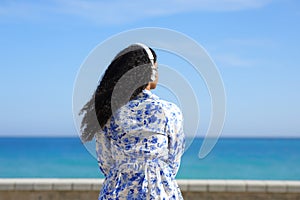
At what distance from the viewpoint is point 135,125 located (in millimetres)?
3627

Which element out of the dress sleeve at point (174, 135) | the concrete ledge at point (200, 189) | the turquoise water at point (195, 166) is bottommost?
the turquoise water at point (195, 166)

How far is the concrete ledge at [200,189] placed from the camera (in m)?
6.94

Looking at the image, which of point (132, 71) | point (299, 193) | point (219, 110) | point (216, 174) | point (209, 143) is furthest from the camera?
point (216, 174)

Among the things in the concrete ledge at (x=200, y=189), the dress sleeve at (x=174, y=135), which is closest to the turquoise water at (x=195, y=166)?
the concrete ledge at (x=200, y=189)

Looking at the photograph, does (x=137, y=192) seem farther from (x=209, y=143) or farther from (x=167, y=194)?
(x=209, y=143)

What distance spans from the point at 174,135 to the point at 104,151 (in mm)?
382

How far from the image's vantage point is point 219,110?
389 cm

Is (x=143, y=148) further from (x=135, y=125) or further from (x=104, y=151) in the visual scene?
(x=104, y=151)

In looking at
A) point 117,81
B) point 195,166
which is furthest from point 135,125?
point 195,166

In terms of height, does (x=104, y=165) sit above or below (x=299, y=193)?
above

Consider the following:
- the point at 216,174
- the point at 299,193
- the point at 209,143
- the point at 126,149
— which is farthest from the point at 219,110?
the point at 216,174

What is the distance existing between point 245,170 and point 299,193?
38165 millimetres

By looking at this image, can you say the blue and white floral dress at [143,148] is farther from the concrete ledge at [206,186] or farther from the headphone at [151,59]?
the concrete ledge at [206,186]

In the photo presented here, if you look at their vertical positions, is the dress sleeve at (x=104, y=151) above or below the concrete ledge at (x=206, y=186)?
above
